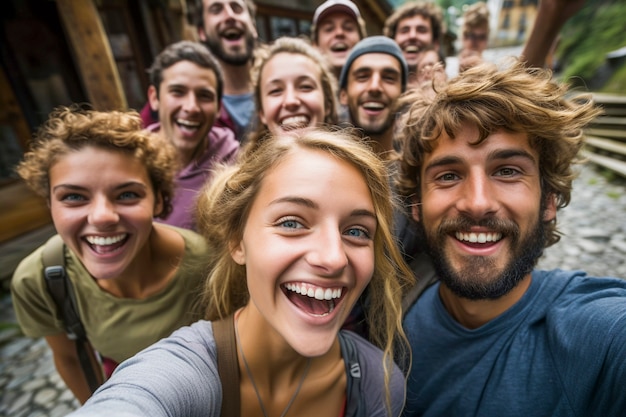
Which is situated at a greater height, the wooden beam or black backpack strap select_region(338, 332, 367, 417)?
the wooden beam

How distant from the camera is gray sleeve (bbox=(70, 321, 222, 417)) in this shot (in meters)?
0.94

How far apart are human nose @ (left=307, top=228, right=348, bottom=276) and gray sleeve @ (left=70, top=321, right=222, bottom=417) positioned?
0.52 meters

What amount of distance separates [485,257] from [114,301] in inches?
76.0

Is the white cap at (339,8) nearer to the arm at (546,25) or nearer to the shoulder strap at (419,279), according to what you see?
the arm at (546,25)

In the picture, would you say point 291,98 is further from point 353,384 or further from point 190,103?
point 353,384

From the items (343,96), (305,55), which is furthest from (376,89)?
(305,55)

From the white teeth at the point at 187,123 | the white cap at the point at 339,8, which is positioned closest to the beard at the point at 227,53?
the white cap at the point at 339,8

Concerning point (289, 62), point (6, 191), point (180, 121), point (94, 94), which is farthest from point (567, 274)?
point (6, 191)

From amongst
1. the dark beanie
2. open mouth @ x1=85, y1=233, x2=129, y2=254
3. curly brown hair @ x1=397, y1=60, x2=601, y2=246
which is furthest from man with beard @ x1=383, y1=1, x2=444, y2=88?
open mouth @ x1=85, y1=233, x2=129, y2=254

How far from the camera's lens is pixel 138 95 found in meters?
7.17

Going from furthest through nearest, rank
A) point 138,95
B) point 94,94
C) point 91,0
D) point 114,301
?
point 138,95 → point 94,94 → point 91,0 → point 114,301

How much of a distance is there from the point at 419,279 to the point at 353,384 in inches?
36.2

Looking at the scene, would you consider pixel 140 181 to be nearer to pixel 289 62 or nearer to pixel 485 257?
pixel 289 62

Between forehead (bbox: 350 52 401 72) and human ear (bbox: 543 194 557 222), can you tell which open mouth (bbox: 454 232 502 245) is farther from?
forehead (bbox: 350 52 401 72)
